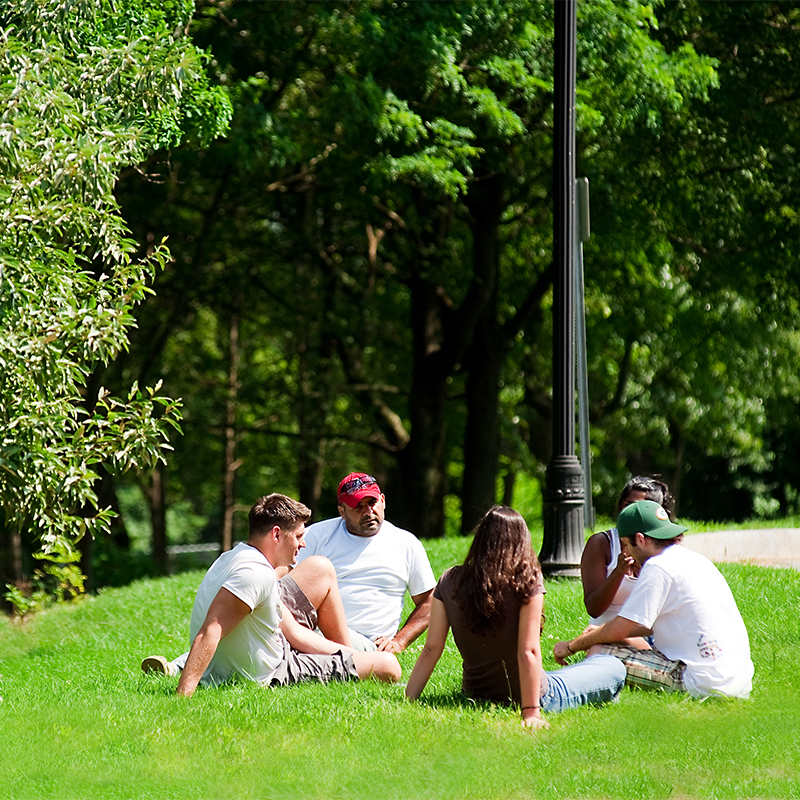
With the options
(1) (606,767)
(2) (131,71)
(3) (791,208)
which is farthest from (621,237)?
(1) (606,767)

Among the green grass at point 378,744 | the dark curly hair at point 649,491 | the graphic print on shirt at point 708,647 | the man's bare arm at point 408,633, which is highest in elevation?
the dark curly hair at point 649,491

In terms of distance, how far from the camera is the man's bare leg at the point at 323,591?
612cm

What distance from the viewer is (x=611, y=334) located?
20.9 m

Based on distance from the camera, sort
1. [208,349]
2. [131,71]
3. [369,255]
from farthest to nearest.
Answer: [208,349] → [369,255] → [131,71]

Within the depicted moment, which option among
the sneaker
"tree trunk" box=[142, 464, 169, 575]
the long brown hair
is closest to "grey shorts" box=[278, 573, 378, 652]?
the sneaker

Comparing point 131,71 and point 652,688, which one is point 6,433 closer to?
point 131,71

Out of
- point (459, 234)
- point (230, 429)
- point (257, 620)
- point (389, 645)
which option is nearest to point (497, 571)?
point (257, 620)

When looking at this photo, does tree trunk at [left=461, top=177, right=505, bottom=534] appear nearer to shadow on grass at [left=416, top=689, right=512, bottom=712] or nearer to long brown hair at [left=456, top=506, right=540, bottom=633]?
shadow on grass at [left=416, top=689, right=512, bottom=712]

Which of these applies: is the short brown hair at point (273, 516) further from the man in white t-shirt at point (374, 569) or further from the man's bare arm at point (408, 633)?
the man's bare arm at point (408, 633)

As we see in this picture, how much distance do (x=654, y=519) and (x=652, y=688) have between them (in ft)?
2.86

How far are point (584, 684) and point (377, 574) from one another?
5.74 ft

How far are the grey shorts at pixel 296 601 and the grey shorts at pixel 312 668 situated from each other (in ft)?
0.72

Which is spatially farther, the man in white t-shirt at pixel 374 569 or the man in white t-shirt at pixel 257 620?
the man in white t-shirt at pixel 374 569

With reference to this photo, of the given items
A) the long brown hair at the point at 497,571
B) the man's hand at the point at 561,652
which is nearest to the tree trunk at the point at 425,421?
the man's hand at the point at 561,652
